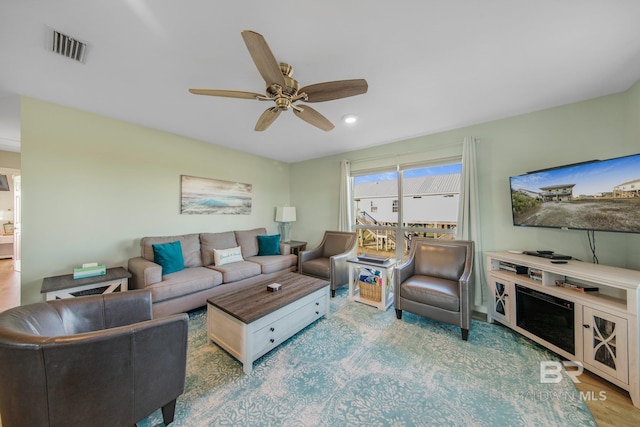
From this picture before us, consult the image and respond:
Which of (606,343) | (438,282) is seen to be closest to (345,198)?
(438,282)

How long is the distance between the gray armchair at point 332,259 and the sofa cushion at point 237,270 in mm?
756

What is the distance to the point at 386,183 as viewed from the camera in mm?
3781

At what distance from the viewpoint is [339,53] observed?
1.59m

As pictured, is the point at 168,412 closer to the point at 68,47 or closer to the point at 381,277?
the point at 381,277

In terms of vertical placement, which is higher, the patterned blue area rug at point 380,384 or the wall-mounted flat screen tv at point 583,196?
the wall-mounted flat screen tv at point 583,196

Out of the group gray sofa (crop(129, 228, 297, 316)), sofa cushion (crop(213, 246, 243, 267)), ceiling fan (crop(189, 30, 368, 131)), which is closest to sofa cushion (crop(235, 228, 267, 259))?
gray sofa (crop(129, 228, 297, 316))

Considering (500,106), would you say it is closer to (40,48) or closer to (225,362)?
(225,362)

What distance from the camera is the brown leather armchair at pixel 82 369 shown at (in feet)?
2.93

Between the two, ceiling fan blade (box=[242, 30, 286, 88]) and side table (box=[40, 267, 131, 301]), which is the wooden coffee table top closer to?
side table (box=[40, 267, 131, 301])

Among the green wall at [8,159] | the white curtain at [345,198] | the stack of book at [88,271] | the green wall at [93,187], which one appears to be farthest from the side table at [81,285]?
the green wall at [8,159]

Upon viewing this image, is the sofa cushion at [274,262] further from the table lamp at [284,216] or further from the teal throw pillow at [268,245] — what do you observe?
the table lamp at [284,216]

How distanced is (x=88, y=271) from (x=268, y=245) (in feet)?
7.33

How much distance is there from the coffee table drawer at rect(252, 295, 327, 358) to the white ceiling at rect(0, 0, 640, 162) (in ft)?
7.16

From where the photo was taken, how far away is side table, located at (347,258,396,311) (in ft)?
9.16
